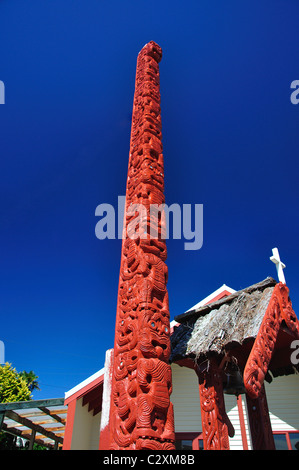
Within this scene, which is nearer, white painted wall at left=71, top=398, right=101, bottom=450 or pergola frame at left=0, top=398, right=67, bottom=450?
white painted wall at left=71, top=398, right=101, bottom=450

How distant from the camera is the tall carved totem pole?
7.54 ft

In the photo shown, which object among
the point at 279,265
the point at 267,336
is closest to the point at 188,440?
the point at 279,265

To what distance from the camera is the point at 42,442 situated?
19.1 metres

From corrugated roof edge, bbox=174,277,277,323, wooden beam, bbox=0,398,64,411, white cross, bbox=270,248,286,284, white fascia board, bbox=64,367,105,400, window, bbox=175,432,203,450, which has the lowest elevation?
window, bbox=175,432,203,450

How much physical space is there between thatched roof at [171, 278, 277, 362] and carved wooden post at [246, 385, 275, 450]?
1041 millimetres

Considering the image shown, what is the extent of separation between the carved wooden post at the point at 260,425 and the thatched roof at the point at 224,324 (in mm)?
1041

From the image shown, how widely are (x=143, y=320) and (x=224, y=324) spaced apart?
2484mm

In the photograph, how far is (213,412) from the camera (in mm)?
4203

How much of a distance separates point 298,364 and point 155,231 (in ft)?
12.5

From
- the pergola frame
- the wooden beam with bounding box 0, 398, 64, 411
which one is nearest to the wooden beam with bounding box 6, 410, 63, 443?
the pergola frame

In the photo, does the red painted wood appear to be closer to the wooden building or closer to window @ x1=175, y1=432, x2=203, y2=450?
the wooden building

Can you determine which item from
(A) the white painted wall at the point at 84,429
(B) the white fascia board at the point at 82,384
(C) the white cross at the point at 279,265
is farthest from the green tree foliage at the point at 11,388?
(C) the white cross at the point at 279,265

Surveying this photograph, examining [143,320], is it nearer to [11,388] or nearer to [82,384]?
[82,384]
